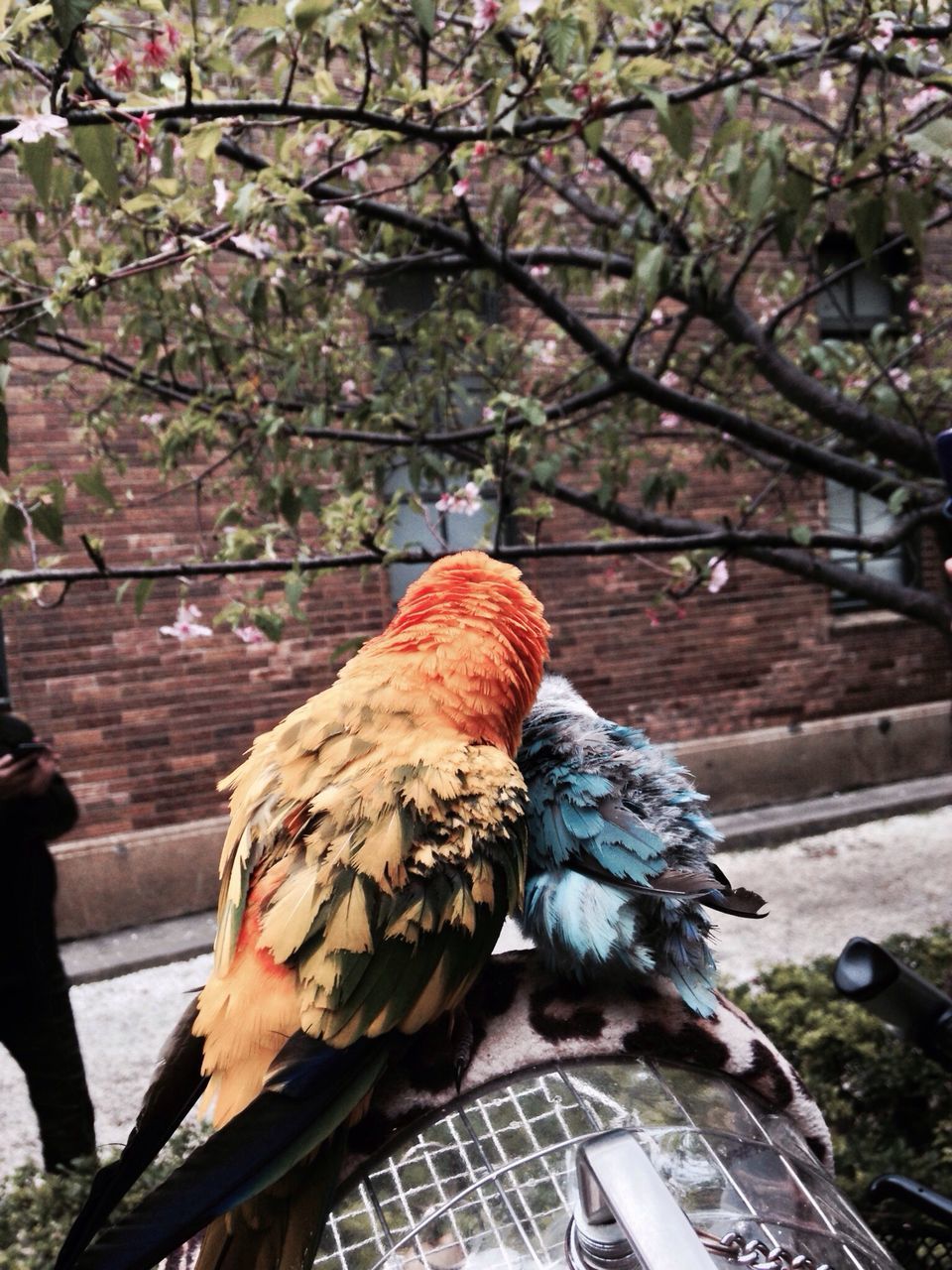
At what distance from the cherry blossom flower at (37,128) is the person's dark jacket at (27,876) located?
2.13m

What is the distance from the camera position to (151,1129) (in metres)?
1.02

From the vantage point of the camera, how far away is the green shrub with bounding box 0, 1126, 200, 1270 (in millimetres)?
2516

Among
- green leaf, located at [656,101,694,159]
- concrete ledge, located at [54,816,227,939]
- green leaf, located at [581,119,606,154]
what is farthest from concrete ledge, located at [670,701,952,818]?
green leaf, located at [581,119,606,154]

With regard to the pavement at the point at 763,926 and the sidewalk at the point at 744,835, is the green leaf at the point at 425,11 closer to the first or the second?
the pavement at the point at 763,926

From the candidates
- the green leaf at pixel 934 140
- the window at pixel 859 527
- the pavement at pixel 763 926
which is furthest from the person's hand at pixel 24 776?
the window at pixel 859 527

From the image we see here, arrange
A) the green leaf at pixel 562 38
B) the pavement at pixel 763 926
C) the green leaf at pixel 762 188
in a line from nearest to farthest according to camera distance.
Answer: the green leaf at pixel 562 38 → the green leaf at pixel 762 188 → the pavement at pixel 763 926

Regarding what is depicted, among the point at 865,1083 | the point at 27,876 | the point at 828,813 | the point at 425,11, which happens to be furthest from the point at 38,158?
the point at 828,813

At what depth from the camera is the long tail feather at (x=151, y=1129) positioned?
97cm

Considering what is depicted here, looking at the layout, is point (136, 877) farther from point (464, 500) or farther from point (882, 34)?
point (882, 34)

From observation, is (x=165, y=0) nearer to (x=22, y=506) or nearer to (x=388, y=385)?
(x=22, y=506)

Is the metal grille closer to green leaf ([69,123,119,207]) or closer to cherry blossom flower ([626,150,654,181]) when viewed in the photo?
green leaf ([69,123,119,207])

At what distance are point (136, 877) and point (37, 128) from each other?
17.8 feet

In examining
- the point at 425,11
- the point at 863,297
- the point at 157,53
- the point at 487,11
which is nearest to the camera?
the point at 425,11

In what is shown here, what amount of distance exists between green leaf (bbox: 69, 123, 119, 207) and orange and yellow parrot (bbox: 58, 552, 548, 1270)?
995 millimetres
